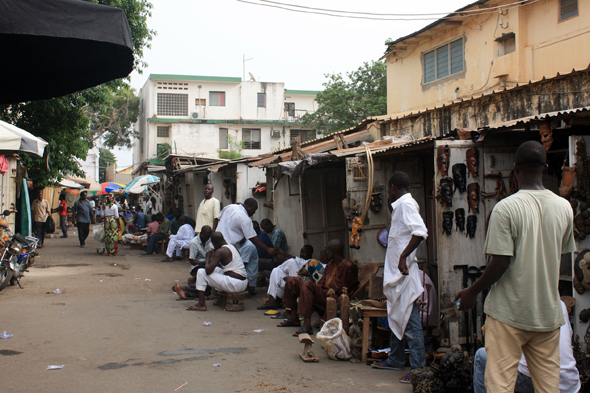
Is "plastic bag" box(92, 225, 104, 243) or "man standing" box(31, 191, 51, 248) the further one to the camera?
"man standing" box(31, 191, 51, 248)

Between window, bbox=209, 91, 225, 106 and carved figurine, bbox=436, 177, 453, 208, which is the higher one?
window, bbox=209, 91, 225, 106

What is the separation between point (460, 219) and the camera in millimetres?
5473

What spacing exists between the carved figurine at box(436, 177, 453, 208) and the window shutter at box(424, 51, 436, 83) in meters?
10.2

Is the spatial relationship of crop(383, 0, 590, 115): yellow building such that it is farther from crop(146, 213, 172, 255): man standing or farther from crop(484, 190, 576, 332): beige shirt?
crop(484, 190, 576, 332): beige shirt

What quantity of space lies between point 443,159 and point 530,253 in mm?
2712

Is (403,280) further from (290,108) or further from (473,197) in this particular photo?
(290,108)

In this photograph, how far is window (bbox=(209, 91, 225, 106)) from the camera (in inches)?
1481

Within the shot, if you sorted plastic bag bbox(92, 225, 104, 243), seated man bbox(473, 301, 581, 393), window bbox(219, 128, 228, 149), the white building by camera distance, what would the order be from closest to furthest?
seated man bbox(473, 301, 581, 393), plastic bag bbox(92, 225, 104, 243), the white building, window bbox(219, 128, 228, 149)

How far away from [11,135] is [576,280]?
329 inches

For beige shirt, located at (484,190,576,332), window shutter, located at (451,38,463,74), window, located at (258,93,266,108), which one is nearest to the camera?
beige shirt, located at (484,190,576,332)

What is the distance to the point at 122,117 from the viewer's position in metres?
42.4

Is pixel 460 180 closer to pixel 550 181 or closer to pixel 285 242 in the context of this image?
pixel 550 181

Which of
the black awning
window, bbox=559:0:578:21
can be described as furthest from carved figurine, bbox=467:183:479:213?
window, bbox=559:0:578:21

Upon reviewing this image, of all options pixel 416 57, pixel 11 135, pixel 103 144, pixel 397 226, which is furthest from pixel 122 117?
pixel 397 226
